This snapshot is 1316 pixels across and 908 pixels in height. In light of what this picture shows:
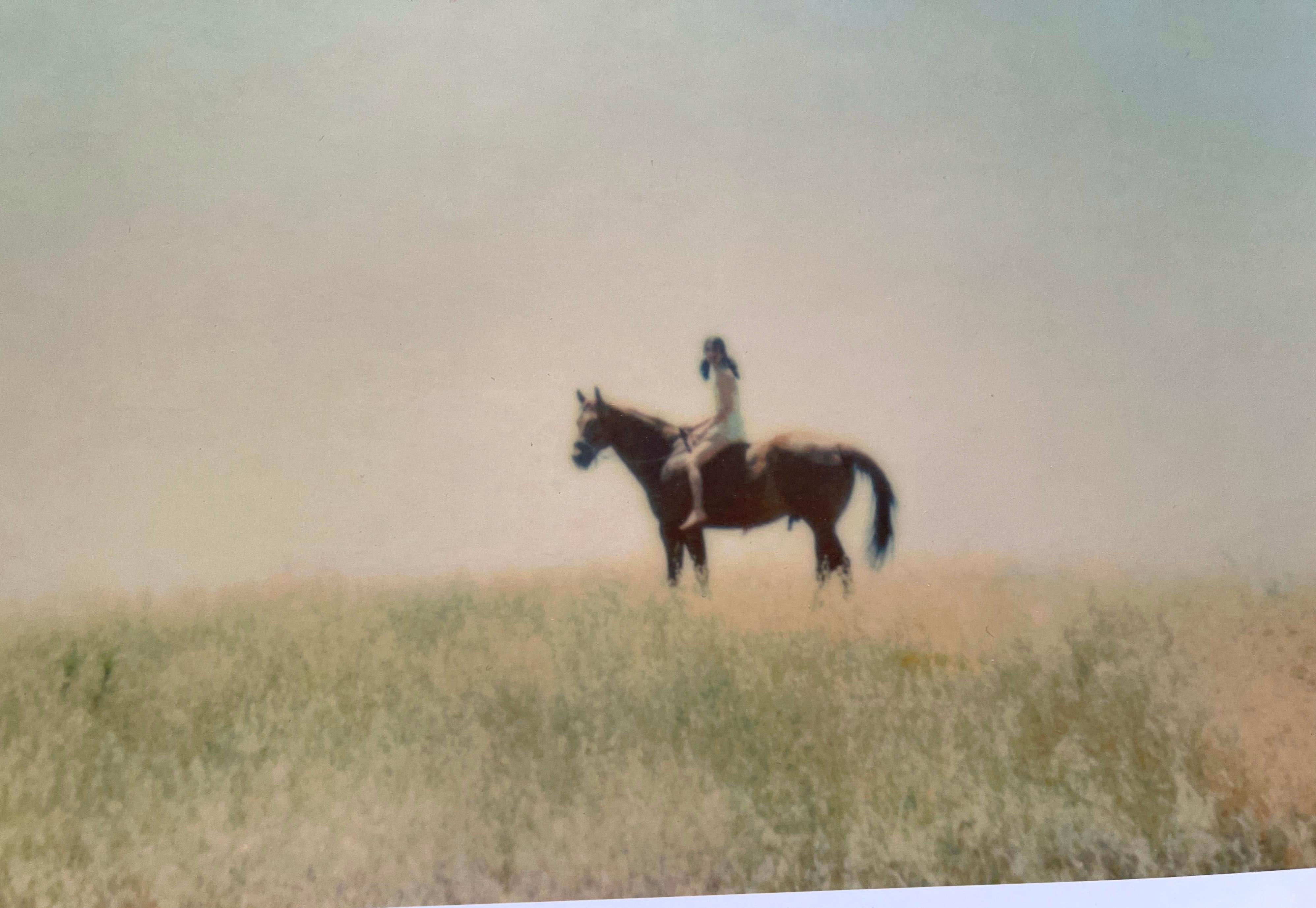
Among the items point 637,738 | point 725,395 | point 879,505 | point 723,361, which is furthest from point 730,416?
point 637,738

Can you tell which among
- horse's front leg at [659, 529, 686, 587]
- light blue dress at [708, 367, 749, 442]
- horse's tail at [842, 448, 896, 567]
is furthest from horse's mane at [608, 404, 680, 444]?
horse's tail at [842, 448, 896, 567]

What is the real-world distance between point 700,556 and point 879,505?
0.63 meters

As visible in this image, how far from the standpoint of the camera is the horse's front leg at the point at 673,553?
2.53 metres

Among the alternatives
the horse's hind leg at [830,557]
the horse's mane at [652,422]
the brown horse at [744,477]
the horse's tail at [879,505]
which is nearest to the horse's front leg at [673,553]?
the brown horse at [744,477]

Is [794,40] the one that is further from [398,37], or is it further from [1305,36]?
[1305,36]

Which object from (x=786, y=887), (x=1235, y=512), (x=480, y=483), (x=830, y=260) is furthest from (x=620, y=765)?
(x=1235, y=512)

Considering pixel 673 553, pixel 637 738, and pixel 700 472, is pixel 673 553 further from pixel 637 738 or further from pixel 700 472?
pixel 637 738

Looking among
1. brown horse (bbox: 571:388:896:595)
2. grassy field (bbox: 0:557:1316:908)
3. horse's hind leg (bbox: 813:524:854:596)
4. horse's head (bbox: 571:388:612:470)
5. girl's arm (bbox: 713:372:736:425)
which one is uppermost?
girl's arm (bbox: 713:372:736:425)

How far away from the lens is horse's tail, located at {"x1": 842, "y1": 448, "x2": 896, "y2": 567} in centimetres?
256

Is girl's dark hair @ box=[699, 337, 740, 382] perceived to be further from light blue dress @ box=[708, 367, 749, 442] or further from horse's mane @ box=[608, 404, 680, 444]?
horse's mane @ box=[608, 404, 680, 444]

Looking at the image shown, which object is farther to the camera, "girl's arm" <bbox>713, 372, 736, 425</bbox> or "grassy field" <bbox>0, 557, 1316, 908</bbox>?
"girl's arm" <bbox>713, 372, 736, 425</bbox>

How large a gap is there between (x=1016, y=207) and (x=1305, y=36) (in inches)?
50.3

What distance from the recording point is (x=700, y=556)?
2.55 metres

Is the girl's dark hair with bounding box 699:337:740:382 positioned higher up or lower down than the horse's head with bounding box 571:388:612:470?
higher up
